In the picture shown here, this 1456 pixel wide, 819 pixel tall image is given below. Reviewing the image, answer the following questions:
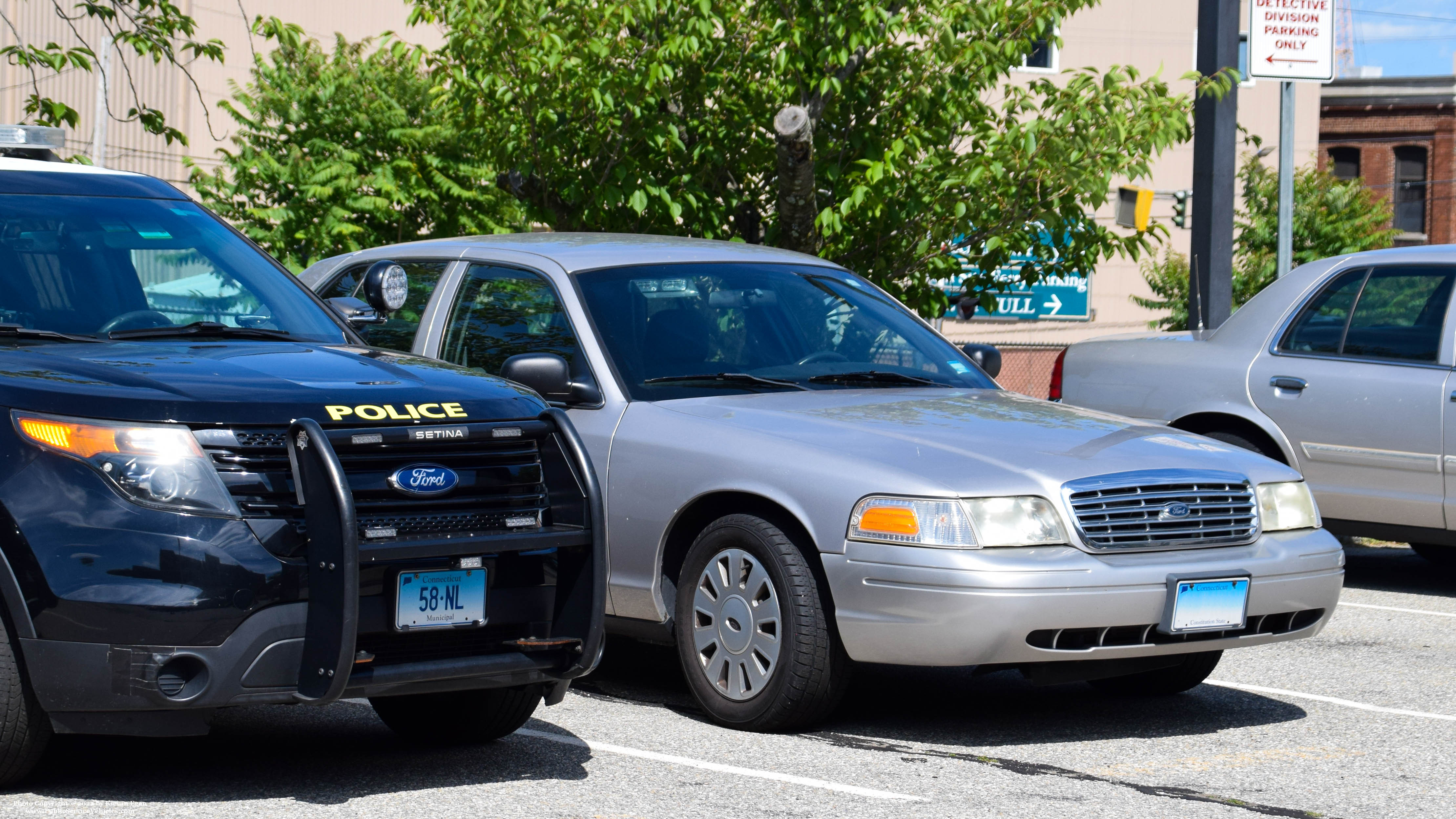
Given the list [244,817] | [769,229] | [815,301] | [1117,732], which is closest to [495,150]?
[769,229]

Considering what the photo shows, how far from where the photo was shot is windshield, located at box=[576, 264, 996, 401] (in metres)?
6.64

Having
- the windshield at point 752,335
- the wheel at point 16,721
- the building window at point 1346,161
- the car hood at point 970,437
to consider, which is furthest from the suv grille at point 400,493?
the building window at point 1346,161

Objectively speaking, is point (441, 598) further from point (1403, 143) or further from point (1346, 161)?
point (1346, 161)

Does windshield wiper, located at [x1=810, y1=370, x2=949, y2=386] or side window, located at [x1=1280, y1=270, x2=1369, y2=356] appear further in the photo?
side window, located at [x1=1280, y1=270, x2=1369, y2=356]

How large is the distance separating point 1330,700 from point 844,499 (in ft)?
7.71

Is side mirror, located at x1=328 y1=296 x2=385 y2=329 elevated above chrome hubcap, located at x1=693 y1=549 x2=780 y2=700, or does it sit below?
above

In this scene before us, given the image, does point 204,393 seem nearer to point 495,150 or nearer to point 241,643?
point 241,643

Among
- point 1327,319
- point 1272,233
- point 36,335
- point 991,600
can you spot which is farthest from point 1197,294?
point 1272,233

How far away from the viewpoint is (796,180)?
37.7ft

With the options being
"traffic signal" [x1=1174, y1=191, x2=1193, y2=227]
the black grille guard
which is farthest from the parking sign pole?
"traffic signal" [x1=1174, y1=191, x2=1193, y2=227]

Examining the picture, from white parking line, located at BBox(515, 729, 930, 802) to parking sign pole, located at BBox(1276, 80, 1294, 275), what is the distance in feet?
25.0

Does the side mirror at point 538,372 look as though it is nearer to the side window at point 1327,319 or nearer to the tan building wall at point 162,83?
the side window at point 1327,319

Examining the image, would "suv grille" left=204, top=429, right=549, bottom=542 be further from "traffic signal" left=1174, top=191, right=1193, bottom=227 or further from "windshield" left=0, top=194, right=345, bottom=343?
"traffic signal" left=1174, top=191, right=1193, bottom=227

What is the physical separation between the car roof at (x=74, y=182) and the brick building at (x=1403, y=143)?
37.5m
